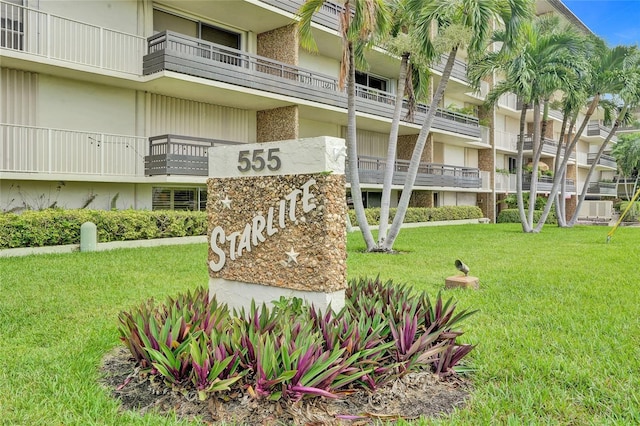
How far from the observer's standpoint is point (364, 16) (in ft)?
36.5

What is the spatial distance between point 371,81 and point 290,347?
75.5ft

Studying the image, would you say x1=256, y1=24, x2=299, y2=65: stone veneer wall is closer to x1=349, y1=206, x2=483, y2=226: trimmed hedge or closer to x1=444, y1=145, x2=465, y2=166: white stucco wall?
x1=349, y1=206, x2=483, y2=226: trimmed hedge

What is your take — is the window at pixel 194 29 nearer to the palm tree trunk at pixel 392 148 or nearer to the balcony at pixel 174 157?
the balcony at pixel 174 157

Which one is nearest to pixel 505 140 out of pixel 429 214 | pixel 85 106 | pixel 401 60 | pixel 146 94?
pixel 429 214

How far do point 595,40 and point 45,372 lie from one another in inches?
987

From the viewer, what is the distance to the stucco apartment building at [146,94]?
1277 cm

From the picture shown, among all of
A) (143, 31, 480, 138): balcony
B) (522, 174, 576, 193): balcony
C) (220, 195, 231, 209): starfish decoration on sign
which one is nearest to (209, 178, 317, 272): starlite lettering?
(220, 195, 231, 209): starfish decoration on sign

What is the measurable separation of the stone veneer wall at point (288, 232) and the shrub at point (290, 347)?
0.32 meters

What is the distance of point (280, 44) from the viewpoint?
18453 mm

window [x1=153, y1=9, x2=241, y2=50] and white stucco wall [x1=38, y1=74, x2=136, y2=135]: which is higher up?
window [x1=153, y1=9, x2=241, y2=50]

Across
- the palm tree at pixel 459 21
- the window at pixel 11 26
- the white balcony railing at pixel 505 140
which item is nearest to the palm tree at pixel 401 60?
the palm tree at pixel 459 21

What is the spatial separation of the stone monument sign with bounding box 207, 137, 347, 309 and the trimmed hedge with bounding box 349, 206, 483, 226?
15819 mm

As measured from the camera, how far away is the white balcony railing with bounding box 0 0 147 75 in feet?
40.9

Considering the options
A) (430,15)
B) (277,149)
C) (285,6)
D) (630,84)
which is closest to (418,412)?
(277,149)
